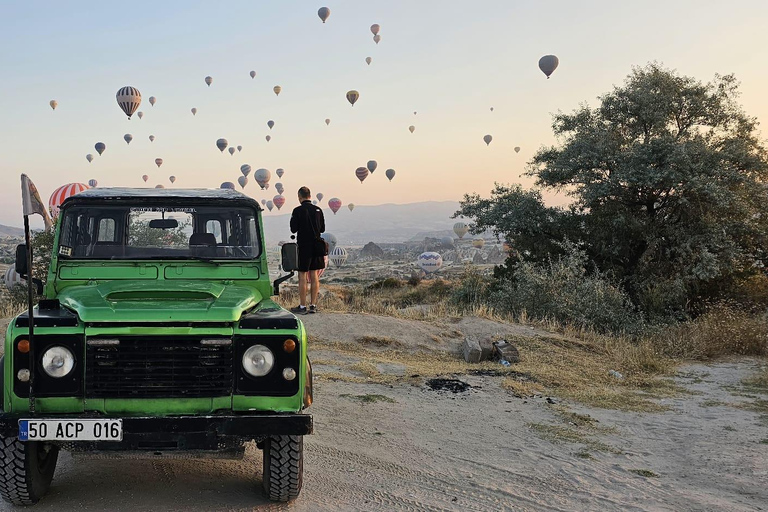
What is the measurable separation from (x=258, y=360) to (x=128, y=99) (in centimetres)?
4243

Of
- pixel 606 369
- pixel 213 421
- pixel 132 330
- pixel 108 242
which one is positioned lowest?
pixel 606 369

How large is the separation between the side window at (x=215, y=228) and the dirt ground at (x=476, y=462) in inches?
71.7

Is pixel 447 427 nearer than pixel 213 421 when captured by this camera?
No

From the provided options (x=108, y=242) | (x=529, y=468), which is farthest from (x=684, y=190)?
(x=108, y=242)

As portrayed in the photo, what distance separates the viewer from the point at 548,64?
36469 millimetres

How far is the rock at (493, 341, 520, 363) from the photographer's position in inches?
448

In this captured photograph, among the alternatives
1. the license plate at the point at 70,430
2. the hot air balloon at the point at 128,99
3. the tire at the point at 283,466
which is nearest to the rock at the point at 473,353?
the tire at the point at 283,466

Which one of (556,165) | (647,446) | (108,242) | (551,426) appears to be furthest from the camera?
(556,165)

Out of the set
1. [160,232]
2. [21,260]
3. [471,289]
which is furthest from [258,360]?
[471,289]

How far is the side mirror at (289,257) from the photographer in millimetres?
5875

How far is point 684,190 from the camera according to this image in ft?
74.3

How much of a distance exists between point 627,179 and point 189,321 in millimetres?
20888

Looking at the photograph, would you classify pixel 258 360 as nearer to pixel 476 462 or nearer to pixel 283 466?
pixel 283 466

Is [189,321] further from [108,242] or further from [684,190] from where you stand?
[684,190]
